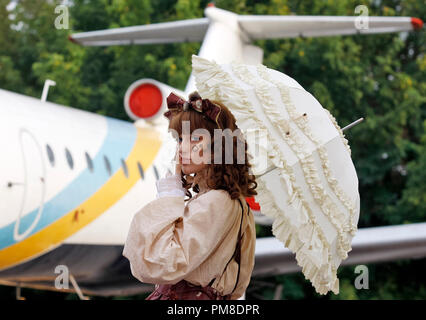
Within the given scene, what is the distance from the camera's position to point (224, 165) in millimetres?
1858


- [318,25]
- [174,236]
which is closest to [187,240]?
[174,236]

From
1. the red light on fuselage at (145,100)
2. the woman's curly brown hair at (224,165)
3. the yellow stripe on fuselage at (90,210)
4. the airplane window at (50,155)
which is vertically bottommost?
the yellow stripe on fuselage at (90,210)

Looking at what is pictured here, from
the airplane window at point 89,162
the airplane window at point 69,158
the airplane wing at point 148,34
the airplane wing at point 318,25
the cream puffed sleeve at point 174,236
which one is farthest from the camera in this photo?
the airplane wing at point 148,34

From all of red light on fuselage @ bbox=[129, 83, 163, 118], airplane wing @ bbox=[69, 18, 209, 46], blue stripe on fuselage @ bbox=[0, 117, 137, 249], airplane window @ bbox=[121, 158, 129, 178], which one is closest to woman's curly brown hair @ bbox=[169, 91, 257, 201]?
blue stripe on fuselage @ bbox=[0, 117, 137, 249]

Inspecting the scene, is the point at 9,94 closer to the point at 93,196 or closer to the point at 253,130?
the point at 93,196

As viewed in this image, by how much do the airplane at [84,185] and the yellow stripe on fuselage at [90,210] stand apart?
10mm

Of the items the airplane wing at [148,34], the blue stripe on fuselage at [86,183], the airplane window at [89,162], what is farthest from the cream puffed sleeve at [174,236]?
the airplane wing at [148,34]

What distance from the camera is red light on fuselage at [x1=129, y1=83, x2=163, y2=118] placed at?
27.5ft

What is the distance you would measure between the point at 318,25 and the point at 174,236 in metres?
6.82

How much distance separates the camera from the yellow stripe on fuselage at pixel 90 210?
17.9 ft

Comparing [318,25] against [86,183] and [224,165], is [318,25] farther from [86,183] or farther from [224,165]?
Result: [224,165]

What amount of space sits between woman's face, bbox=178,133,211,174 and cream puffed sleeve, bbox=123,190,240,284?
0.14m

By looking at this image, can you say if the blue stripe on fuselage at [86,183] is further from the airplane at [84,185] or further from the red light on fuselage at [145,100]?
the red light on fuselage at [145,100]
